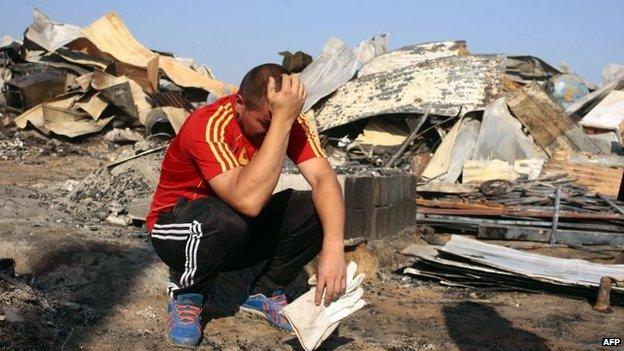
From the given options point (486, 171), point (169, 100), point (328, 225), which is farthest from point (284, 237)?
point (169, 100)

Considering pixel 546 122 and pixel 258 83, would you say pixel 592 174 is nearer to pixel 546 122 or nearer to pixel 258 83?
pixel 546 122

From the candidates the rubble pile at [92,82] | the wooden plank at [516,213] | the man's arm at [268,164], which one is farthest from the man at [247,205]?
the rubble pile at [92,82]

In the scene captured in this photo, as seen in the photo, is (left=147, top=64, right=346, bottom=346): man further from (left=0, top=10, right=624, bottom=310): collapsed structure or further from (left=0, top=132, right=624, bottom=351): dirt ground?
(left=0, top=10, right=624, bottom=310): collapsed structure

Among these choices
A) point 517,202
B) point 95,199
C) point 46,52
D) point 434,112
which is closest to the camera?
point 95,199

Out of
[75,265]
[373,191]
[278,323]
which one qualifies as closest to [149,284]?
[75,265]

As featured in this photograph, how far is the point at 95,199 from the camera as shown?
6.88m

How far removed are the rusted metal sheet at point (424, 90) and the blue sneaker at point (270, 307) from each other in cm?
743

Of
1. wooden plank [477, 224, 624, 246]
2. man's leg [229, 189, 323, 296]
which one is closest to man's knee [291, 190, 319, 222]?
man's leg [229, 189, 323, 296]

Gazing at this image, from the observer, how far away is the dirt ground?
3318mm

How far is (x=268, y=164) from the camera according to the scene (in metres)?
3.11

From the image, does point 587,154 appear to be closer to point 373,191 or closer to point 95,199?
point 373,191

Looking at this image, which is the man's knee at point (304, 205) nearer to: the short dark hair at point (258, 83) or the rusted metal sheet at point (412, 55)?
the short dark hair at point (258, 83)

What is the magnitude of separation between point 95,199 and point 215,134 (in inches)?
155

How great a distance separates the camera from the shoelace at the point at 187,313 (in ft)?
11.2
